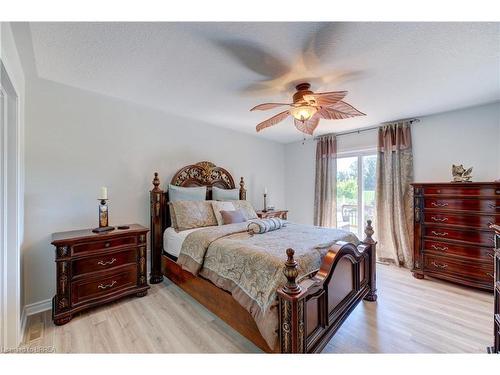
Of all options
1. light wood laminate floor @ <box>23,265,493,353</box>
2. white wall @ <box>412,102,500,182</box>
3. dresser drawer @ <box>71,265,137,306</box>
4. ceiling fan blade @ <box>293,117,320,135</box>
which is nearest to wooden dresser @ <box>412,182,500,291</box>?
light wood laminate floor @ <box>23,265,493,353</box>

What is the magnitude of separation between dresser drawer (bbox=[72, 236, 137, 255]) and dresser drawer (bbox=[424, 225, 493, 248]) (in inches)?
150

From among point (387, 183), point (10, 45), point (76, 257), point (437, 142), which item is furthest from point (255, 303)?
point (437, 142)

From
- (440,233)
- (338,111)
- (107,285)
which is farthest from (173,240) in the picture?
(440,233)

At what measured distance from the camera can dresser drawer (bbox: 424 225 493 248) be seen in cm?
250

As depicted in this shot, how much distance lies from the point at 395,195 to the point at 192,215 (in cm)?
319

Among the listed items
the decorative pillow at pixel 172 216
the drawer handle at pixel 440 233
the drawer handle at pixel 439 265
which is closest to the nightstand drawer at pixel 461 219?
the drawer handle at pixel 440 233

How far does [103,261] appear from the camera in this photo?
2.14 m

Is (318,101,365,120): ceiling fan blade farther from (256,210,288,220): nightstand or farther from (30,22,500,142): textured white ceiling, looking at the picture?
(256,210,288,220): nightstand

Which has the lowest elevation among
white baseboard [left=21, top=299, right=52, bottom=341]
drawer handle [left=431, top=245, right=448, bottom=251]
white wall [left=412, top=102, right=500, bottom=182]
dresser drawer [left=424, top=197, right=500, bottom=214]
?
white baseboard [left=21, top=299, right=52, bottom=341]

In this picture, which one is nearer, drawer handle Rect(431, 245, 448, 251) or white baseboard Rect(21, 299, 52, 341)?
white baseboard Rect(21, 299, 52, 341)

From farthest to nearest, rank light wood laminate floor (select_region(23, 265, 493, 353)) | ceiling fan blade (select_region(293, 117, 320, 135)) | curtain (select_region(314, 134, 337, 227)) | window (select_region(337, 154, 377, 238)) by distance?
1. curtain (select_region(314, 134, 337, 227))
2. window (select_region(337, 154, 377, 238))
3. ceiling fan blade (select_region(293, 117, 320, 135))
4. light wood laminate floor (select_region(23, 265, 493, 353))

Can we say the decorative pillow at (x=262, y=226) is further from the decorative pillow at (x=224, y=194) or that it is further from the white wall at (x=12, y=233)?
the white wall at (x=12, y=233)

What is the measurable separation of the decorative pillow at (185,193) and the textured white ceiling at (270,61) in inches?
45.1

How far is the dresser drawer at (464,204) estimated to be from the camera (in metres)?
2.45
